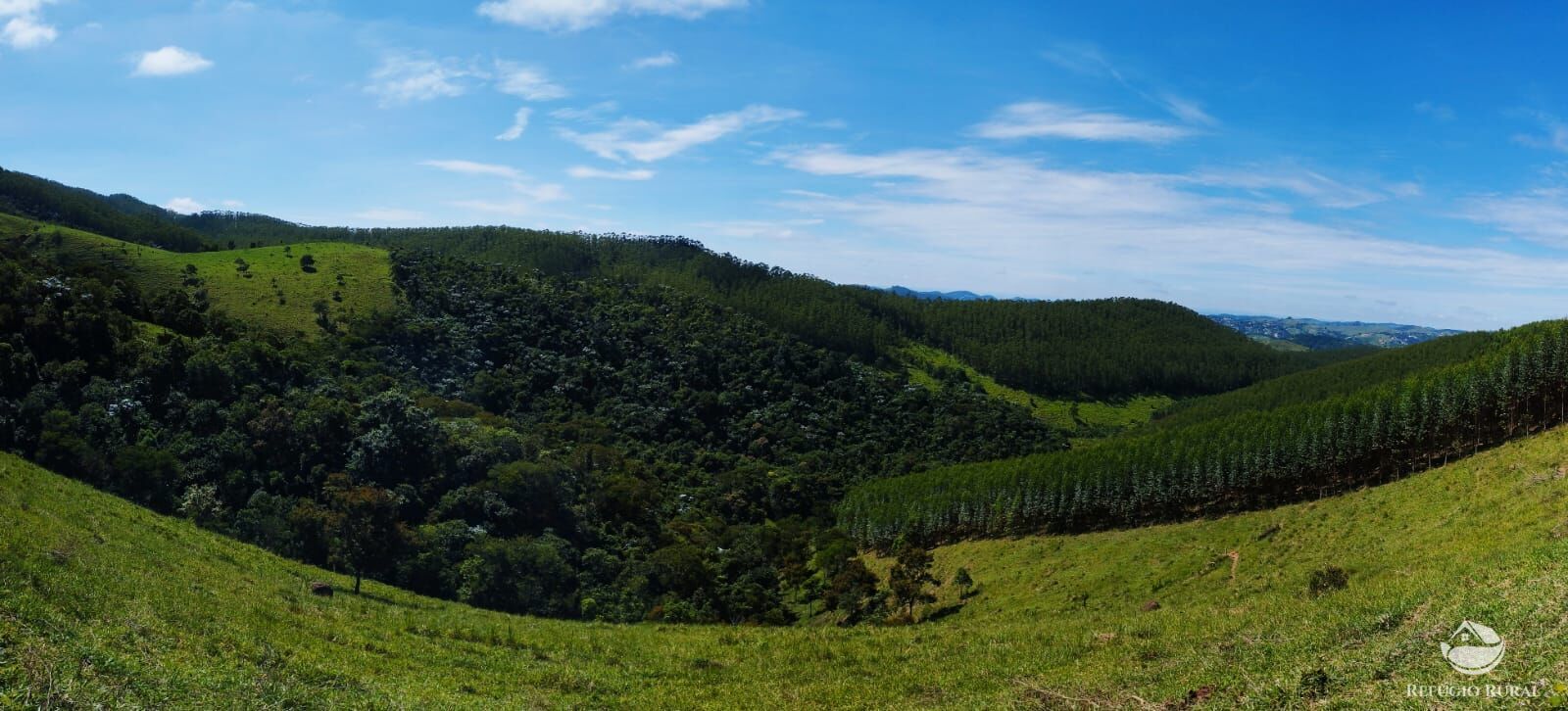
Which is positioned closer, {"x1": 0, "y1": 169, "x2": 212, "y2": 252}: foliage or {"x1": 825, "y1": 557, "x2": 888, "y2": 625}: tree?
{"x1": 825, "y1": 557, "x2": 888, "y2": 625}: tree

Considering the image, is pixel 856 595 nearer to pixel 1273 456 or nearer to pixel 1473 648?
pixel 1273 456

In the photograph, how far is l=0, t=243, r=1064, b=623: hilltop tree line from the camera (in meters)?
59.9

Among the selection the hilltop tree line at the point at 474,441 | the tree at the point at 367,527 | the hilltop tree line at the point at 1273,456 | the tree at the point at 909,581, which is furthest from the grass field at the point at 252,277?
the hilltop tree line at the point at 1273,456

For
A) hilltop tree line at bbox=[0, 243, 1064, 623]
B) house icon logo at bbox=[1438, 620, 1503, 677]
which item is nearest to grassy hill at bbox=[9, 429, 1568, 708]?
house icon logo at bbox=[1438, 620, 1503, 677]

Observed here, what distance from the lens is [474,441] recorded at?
94438 mm

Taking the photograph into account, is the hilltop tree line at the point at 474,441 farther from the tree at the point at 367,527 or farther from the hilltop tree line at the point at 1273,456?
the hilltop tree line at the point at 1273,456

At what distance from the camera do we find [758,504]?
125062 mm

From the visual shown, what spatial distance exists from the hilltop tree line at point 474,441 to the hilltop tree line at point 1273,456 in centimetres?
2118

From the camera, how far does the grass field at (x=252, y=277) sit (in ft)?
411

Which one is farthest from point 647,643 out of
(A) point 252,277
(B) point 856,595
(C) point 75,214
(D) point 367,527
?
(C) point 75,214

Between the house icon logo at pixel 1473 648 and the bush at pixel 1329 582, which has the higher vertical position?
the house icon logo at pixel 1473 648

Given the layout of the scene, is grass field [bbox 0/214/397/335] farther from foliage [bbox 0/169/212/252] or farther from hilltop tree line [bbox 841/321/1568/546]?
hilltop tree line [bbox 841/321/1568/546]

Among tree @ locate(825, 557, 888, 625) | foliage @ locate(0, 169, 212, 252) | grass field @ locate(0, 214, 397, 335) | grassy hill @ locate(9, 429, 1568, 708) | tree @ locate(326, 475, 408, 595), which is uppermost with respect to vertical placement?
foliage @ locate(0, 169, 212, 252)

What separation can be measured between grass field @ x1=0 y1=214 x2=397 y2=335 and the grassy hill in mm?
108051
